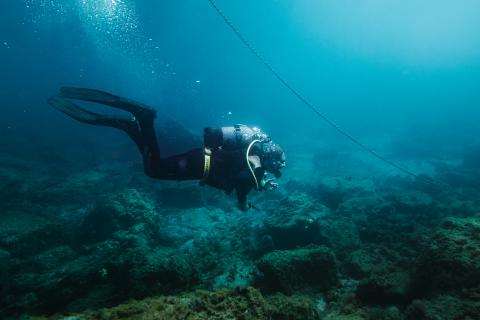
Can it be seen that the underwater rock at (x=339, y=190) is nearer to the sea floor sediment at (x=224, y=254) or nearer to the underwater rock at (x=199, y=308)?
the sea floor sediment at (x=224, y=254)

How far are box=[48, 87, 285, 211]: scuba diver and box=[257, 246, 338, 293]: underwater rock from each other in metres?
1.27

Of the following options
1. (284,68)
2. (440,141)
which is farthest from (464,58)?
(440,141)

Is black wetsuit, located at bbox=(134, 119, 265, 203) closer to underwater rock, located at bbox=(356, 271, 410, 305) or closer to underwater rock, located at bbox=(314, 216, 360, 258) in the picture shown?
underwater rock, located at bbox=(356, 271, 410, 305)

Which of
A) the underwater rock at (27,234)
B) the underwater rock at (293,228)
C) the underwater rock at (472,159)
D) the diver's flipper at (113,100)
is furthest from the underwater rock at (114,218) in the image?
the underwater rock at (472,159)

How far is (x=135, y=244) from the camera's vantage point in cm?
670

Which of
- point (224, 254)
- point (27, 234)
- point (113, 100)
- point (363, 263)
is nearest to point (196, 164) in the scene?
point (113, 100)

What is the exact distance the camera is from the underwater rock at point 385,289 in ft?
15.9

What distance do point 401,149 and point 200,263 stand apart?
1339 inches

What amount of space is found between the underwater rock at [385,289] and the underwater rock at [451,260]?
23 cm

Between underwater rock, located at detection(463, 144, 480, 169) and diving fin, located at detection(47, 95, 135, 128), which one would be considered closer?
diving fin, located at detection(47, 95, 135, 128)

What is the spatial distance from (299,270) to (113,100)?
15.9ft

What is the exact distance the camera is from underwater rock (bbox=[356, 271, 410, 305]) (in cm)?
486

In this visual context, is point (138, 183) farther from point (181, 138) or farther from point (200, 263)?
point (181, 138)

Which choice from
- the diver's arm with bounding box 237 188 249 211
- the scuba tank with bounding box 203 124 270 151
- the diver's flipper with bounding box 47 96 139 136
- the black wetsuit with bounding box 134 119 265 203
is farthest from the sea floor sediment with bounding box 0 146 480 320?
the diver's flipper with bounding box 47 96 139 136
